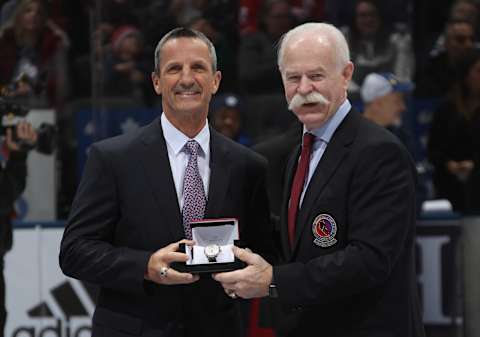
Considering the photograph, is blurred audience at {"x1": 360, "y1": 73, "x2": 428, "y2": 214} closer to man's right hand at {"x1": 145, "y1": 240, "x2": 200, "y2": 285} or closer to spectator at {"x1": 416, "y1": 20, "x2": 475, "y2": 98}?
spectator at {"x1": 416, "y1": 20, "x2": 475, "y2": 98}

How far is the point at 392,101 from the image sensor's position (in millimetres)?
7117

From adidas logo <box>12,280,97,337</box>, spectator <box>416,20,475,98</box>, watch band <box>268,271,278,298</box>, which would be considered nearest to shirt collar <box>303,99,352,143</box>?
watch band <box>268,271,278,298</box>

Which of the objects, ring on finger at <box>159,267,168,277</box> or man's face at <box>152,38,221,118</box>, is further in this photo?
man's face at <box>152,38,221,118</box>

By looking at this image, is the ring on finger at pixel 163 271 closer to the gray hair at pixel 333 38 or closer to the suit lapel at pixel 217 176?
the suit lapel at pixel 217 176

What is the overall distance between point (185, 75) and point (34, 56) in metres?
3.84

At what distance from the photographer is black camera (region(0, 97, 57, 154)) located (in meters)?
7.08

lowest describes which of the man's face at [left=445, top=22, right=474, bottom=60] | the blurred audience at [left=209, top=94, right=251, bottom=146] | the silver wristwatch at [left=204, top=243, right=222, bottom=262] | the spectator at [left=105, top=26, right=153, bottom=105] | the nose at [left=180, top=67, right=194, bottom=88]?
the silver wristwatch at [left=204, top=243, right=222, bottom=262]

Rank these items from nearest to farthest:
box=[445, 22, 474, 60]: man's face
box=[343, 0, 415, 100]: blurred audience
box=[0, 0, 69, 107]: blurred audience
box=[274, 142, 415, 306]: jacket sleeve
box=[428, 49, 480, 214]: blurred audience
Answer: box=[274, 142, 415, 306]: jacket sleeve < box=[0, 0, 69, 107]: blurred audience < box=[428, 49, 480, 214]: blurred audience < box=[343, 0, 415, 100]: blurred audience < box=[445, 22, 474, 60]: man's face

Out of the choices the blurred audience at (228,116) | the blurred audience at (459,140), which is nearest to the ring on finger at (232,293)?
the blurred audience at (228,116)

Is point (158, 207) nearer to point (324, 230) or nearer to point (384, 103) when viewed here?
point (324, 230)

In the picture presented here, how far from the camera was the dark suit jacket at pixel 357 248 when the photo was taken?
3635 millimetres

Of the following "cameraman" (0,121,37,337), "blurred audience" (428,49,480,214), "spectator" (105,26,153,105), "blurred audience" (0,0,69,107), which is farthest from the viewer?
"blurred audience" (428,49,480,214)

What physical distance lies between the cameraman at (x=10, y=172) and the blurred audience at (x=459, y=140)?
3175mm

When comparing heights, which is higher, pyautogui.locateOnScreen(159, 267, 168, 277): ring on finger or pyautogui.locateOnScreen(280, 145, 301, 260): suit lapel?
pyautogui.locateOnScreen(280, 145, 301, 260): suit lapel
